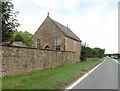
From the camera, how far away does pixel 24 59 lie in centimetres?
2277

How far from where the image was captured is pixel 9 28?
74.8ft

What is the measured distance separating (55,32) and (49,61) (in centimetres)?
2733

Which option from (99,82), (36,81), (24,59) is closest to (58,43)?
(24,59)

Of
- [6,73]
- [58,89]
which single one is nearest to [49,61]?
[6,73]

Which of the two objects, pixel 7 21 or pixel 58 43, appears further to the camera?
pixel 58 43

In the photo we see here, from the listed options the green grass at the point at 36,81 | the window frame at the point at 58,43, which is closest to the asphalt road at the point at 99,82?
the green grass at the point at 36,81

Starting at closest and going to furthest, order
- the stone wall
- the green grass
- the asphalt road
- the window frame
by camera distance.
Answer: the green grass, the asphalt road, the stone wall, the window frame

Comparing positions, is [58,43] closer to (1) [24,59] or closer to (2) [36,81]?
(1) [24,59]

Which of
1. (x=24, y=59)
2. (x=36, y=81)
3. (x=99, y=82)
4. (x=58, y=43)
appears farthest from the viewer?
(x=58, y=43)

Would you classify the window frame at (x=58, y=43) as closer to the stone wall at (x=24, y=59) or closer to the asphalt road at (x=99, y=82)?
the stone wall at (x=24, y=59)

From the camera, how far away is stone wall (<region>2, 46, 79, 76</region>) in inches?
762

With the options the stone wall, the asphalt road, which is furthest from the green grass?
the asphalt road

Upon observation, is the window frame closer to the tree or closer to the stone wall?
the stone wall

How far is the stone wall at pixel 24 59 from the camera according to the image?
19.4m
